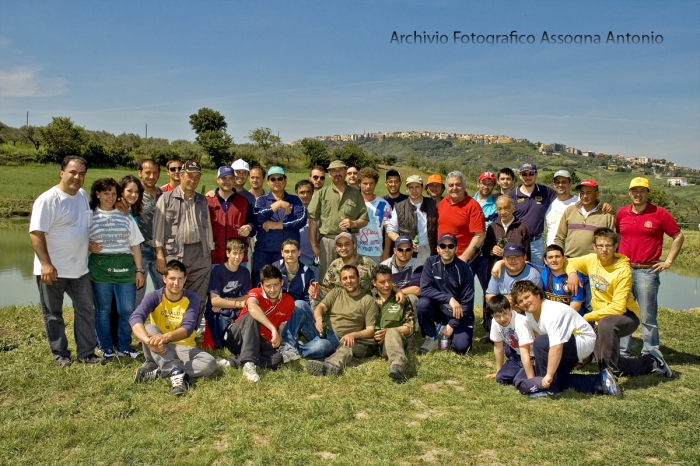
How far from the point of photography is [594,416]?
13.5 ft

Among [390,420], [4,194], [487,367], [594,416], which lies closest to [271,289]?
[390,420]

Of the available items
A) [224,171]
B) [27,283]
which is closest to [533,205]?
[224,171]

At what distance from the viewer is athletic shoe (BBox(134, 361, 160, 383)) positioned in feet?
15.5

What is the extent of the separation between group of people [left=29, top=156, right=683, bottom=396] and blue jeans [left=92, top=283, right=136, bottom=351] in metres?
0.02

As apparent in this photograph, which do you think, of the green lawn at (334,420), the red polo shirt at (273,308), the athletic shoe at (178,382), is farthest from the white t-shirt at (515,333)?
the athletic shoe at (178,382)

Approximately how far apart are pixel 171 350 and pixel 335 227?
259 centimetres

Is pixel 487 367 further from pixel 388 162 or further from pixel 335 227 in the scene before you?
pixel 388 162

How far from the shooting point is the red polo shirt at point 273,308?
5434mm

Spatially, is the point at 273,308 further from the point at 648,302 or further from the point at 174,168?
the point at 648,302

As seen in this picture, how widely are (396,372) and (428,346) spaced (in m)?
1.18

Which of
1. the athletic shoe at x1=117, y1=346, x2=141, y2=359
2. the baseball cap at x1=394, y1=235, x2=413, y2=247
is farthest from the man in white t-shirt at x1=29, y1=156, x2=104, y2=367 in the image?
the baseball cap at x1=394, y1=235, x2=413, y2=247

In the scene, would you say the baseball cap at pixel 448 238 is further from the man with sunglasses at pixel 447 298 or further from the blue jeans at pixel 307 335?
the blue jeans at pixel 307 335

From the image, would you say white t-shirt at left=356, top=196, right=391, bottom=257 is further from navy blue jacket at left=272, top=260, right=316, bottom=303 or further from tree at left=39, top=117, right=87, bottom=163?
tree at left=39, top=117, right=87, bottom=163

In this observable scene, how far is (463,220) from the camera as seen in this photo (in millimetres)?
6301
